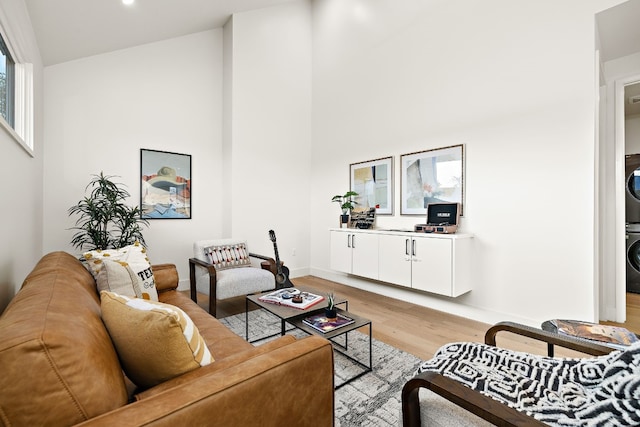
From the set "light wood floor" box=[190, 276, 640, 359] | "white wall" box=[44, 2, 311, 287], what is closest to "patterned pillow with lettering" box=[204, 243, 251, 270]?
"light wood floor" box=[190, 276, 640, 359]

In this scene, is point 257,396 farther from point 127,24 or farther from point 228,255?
point 127,24

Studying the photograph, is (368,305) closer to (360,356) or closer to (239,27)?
(360,356)

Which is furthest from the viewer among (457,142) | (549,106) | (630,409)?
(457,142)

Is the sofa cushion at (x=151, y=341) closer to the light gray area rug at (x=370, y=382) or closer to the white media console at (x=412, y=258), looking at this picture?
the light gray area rug at (x=370, y=382)

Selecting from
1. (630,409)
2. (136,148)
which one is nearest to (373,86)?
(136,148)

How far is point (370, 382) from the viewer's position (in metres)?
1.96

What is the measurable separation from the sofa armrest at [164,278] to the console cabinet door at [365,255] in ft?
7.35

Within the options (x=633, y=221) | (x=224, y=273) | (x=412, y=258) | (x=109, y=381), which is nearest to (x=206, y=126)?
(x=224, y=273)

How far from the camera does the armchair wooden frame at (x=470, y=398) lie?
0.89m

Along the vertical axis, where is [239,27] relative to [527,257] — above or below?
above

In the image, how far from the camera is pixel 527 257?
113 inches

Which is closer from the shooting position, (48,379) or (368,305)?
(48,379)

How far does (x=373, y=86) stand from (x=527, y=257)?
115 inches

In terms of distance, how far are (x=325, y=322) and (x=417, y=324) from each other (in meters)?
1.35
